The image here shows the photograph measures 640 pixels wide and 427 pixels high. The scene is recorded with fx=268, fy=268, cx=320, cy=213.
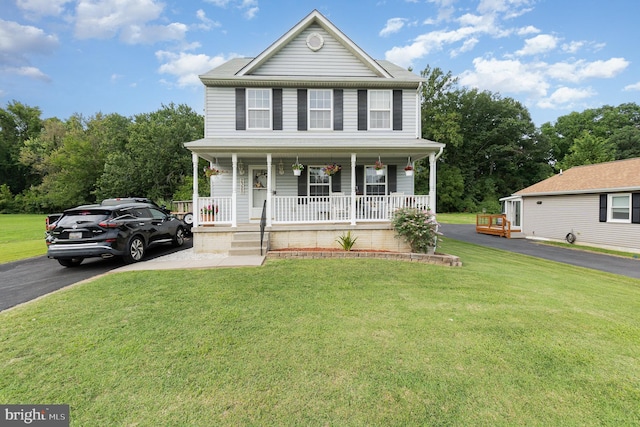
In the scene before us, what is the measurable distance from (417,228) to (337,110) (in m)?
6.05

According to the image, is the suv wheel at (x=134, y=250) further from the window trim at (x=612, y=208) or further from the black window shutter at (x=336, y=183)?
the window trim at (x=612, y=208)

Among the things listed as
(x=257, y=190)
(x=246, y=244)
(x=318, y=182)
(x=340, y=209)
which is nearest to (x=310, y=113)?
(x=318, y=182)

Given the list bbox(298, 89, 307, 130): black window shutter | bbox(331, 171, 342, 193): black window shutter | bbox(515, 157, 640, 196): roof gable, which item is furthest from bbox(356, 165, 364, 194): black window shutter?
bbox(515, 157, 640, 196): roof gable

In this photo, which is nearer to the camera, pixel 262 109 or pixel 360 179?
pixel 262 109

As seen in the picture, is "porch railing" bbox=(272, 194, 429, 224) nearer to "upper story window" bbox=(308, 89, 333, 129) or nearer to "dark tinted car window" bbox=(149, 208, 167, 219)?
"upper story window" bbox=(308, 89, 333, 129)

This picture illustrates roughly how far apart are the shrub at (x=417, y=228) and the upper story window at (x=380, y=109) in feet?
15.2

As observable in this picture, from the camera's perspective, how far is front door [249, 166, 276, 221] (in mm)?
11102

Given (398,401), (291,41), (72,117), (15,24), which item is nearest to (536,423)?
(398,401)

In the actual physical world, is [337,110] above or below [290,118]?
above

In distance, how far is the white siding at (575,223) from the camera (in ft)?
41.4

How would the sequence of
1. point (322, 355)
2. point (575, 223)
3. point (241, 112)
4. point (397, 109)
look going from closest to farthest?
1. point (322, 355)
2. point (241, 112)
3. point (397, 109)
4. point (575, 223)

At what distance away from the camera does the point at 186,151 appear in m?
30.4

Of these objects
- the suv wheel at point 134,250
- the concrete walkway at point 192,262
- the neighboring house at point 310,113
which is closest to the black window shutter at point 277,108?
the neighboring house at point 310,113

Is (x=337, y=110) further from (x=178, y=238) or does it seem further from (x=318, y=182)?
(x=178, y=238)
